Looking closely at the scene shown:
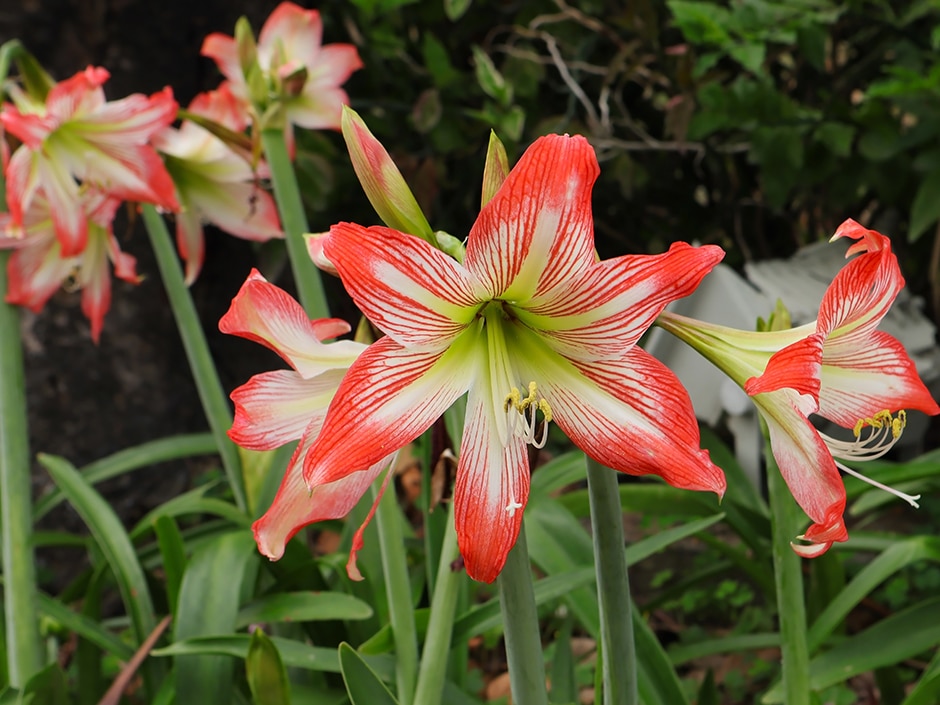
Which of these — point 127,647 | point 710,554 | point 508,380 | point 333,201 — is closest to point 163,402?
point 333,201

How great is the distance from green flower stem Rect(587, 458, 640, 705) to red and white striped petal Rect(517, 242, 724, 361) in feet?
0.29

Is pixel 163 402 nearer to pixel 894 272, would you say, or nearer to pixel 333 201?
pixel 333 201

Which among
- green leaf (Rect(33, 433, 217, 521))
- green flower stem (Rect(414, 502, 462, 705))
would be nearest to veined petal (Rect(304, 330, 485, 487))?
green flower stem (Rect(414, 502, 462, 705))

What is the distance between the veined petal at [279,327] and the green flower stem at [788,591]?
20.3 inches

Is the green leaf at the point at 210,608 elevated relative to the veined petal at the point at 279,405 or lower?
lower

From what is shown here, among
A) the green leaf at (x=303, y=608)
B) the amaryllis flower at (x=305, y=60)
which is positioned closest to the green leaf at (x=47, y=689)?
the green leaf at (x=303, y=608)

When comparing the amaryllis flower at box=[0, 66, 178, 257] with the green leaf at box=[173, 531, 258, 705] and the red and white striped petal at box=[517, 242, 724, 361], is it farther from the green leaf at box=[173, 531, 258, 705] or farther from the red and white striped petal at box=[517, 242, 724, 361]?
the red and white striped petal at box=[517, 242, 724, 361]

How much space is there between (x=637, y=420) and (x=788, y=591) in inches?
19.9

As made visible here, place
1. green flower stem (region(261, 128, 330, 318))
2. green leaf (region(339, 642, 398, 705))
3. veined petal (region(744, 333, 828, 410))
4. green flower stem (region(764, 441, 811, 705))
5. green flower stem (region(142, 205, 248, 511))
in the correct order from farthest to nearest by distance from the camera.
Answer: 1. green flower stem (region(142, 205, 248, 511))
2. green flower stem (region(261, 128, 330, 318))
3. green flower stem (region(764, 441, 811, 705))
4. green leaf (region(339, 642, 398, 705))
5. veined petal (region(744, 333, 828, 410))

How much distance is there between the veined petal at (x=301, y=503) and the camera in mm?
673

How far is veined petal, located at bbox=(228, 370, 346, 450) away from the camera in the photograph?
0.69 m

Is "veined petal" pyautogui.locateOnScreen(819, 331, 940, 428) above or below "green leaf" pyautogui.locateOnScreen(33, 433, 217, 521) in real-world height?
above

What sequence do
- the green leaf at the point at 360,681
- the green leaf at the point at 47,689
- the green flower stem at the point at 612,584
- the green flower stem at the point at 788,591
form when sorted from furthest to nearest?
the green leaf at the point at 47,689 < the green flower stem at the point at 788,591 < the green leaf at the point at 360,681 < the green flower stem at the point at 612,584

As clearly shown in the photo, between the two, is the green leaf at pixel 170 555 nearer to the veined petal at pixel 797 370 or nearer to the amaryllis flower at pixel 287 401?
the amaryllis flower at pixel 287 401
